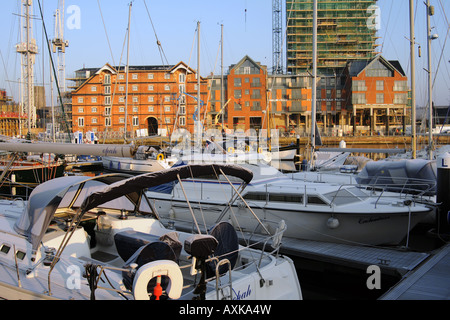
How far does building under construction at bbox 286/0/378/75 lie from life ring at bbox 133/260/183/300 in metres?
70.3

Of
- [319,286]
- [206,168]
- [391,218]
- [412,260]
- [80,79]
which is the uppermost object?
[80,79]

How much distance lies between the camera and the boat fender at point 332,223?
1073 centimetres

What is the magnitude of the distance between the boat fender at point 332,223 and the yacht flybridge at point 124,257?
4.46m

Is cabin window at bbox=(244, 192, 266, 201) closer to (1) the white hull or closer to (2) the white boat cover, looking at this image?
(2) the white boat cover

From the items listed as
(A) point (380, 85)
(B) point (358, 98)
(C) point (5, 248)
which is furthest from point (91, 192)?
(A) point (380, 85)

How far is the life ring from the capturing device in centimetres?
461

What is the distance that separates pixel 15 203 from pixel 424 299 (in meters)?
9.61

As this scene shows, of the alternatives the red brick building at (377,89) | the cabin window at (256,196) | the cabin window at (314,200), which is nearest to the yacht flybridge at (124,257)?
the cabin window at (314,200)

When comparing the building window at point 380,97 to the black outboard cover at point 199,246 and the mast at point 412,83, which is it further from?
the black outboard cover at point 199,246

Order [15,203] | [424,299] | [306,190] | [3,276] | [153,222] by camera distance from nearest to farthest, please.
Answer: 1. [3,276]
2. [424,299]
3. [153,222]
4. [15,203]
5. [306,190]

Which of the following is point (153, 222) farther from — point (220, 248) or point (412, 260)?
point (412, 260)

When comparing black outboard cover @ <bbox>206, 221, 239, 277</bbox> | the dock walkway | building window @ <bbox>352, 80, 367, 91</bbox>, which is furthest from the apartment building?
black outboard cover @ <bbox>206, 221, 239, 277</bbox>
